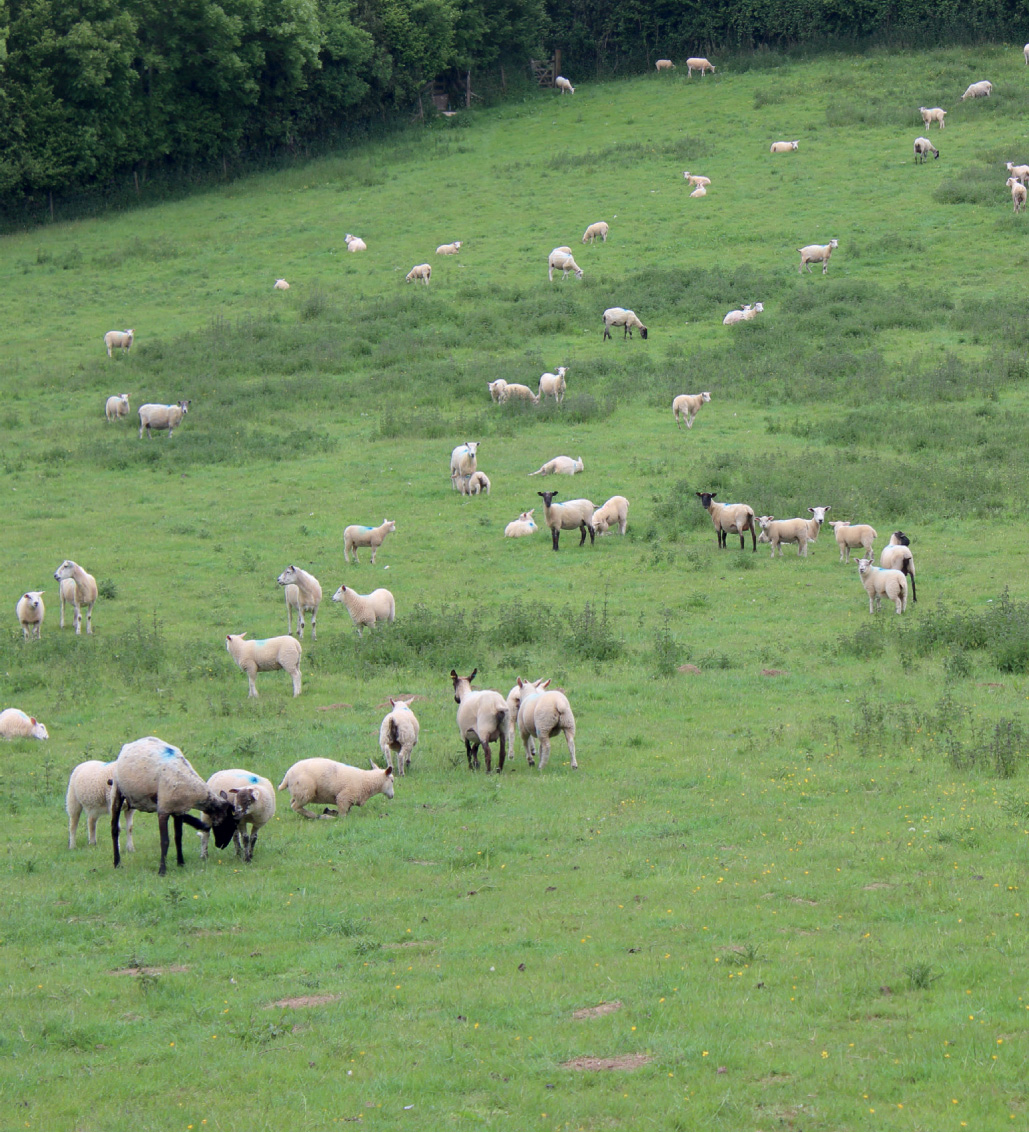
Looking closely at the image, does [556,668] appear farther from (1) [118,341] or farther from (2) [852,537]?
(1) [118,341]

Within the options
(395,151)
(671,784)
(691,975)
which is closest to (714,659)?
(671,784)

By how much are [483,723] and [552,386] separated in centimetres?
2462

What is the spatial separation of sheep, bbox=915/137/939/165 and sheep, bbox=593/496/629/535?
3776 cm

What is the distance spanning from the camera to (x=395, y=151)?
73250 millimetres

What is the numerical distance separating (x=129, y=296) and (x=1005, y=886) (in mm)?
51216

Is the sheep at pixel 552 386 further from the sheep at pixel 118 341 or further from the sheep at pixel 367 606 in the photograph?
the sheep at pixel 118 341

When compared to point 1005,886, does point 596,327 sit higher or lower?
higher

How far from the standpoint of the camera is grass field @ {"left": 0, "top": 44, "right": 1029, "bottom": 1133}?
926cm

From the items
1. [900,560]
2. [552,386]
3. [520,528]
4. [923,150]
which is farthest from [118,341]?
[923,150]

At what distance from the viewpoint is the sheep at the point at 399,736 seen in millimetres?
16625

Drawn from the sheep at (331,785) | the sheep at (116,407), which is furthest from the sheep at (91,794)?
the sheep at (116,407)

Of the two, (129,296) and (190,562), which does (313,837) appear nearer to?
(190,562)

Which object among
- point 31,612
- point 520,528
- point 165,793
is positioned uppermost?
point 520,528

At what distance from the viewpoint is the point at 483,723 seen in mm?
16609
